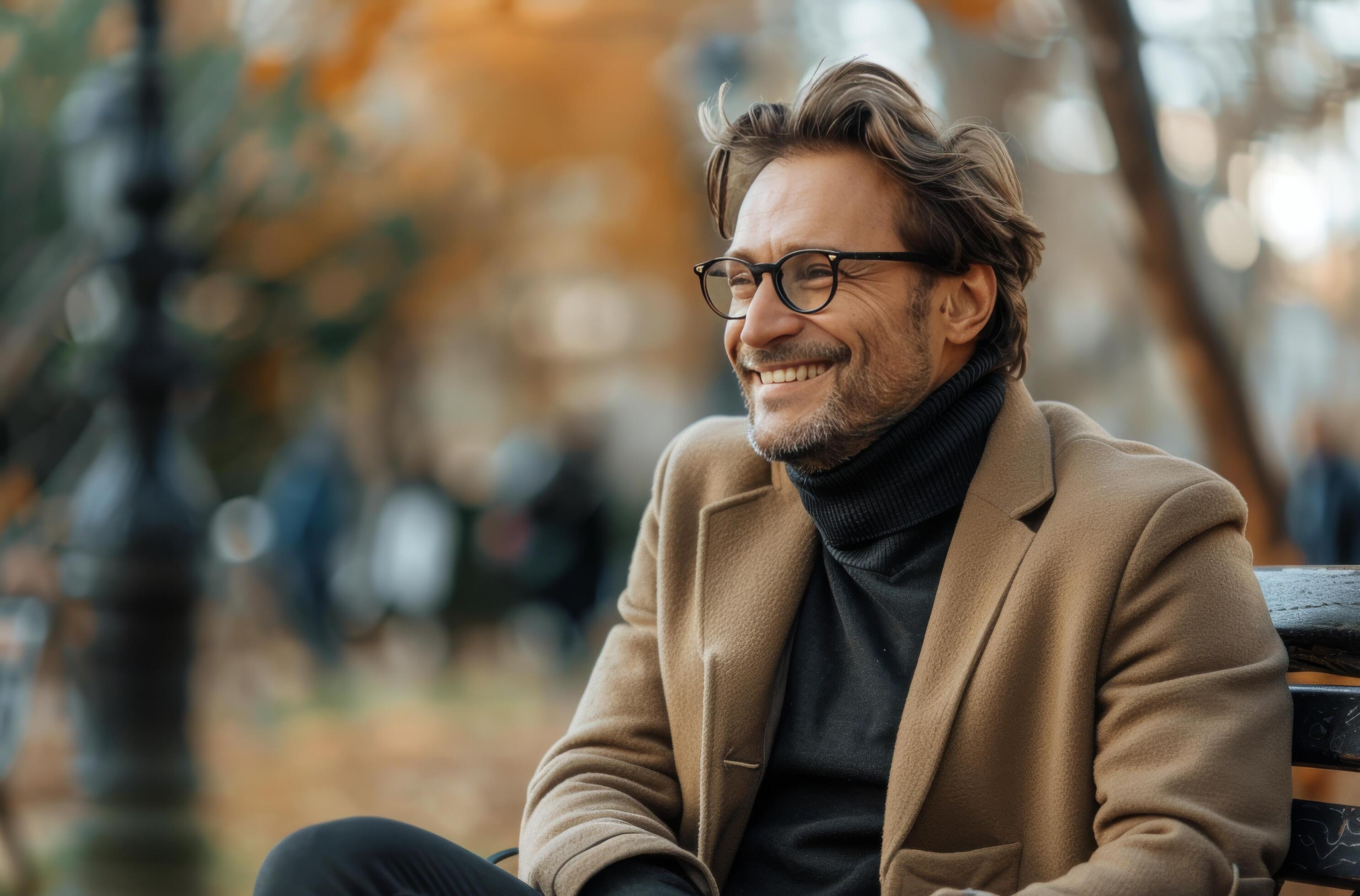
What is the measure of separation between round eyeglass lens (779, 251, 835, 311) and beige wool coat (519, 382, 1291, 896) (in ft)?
1.22

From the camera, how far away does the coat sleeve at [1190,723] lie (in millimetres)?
2061

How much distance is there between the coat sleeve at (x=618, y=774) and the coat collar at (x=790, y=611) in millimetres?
116

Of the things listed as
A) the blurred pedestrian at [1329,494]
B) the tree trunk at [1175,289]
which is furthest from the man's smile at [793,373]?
the blurred pedestrian at [1329,494]

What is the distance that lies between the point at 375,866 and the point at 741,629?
733 mm

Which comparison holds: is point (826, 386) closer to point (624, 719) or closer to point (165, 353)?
point (624, 719)

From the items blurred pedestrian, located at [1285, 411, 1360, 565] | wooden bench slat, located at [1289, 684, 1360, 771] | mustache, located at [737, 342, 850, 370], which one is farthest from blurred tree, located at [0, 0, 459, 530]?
wooden bench slat, located at [1289, 684, 1360, 771]

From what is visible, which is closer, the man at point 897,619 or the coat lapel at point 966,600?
the man at point 897,619

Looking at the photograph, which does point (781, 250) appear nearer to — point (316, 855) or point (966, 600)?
point (966, 600)

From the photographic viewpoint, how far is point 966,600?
95.3 inches

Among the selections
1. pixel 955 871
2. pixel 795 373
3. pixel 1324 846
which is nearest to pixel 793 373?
pixel 795 373

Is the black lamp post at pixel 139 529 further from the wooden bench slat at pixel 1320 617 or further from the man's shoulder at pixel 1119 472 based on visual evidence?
the wooden bench slat at pixel 1320 617

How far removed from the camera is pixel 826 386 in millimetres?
2629

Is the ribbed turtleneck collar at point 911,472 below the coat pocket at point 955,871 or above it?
Answer: above

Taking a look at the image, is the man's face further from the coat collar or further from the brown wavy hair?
the coat collar
